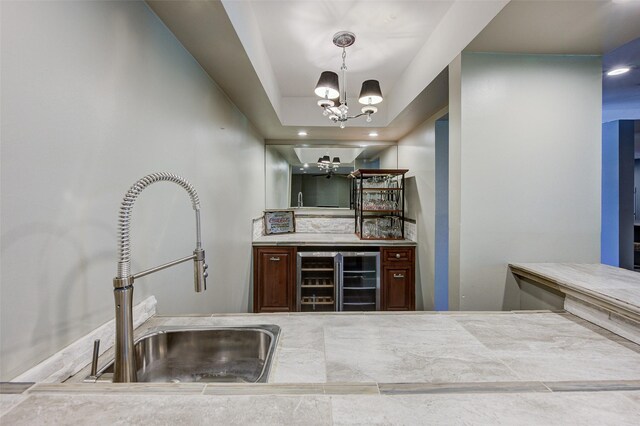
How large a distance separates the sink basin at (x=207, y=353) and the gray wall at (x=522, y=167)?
1.24 metres

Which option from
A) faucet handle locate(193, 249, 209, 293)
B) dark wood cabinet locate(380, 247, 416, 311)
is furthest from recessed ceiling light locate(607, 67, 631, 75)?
faucet handle locate(193, 249, 209, 293)

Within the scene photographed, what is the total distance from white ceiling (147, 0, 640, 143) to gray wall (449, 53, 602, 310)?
0.46ft

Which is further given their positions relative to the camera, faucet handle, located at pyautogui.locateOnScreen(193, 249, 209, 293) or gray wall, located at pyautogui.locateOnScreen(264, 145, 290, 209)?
gray wall, located at pyautogui.locateOnScreen(264, 145, 290, 209)

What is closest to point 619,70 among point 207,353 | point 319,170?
point 319,170

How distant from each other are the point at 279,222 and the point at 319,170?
939mm

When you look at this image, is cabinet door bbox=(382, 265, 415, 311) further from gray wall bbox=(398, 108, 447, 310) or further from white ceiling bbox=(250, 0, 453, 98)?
white ceiling bbox=(250, 0, 453, 98)

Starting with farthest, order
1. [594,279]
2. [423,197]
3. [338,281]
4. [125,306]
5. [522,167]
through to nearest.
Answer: [338,281] → [423,197] → [522,167] → [594,279] → [125,306]

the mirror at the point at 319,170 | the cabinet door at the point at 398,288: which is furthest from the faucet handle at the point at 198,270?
the mirror at the point at 319,170

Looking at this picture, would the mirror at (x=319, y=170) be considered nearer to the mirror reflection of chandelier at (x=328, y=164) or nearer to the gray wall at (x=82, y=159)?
the mirror reflection of chandelier at (x=328, y=164)

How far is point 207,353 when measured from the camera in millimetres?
1086

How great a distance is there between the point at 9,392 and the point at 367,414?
0.84 metres

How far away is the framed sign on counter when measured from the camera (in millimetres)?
3658

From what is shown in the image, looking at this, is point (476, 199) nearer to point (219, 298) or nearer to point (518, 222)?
point (518, 222)

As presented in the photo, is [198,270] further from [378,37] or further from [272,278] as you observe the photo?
[272,278]
